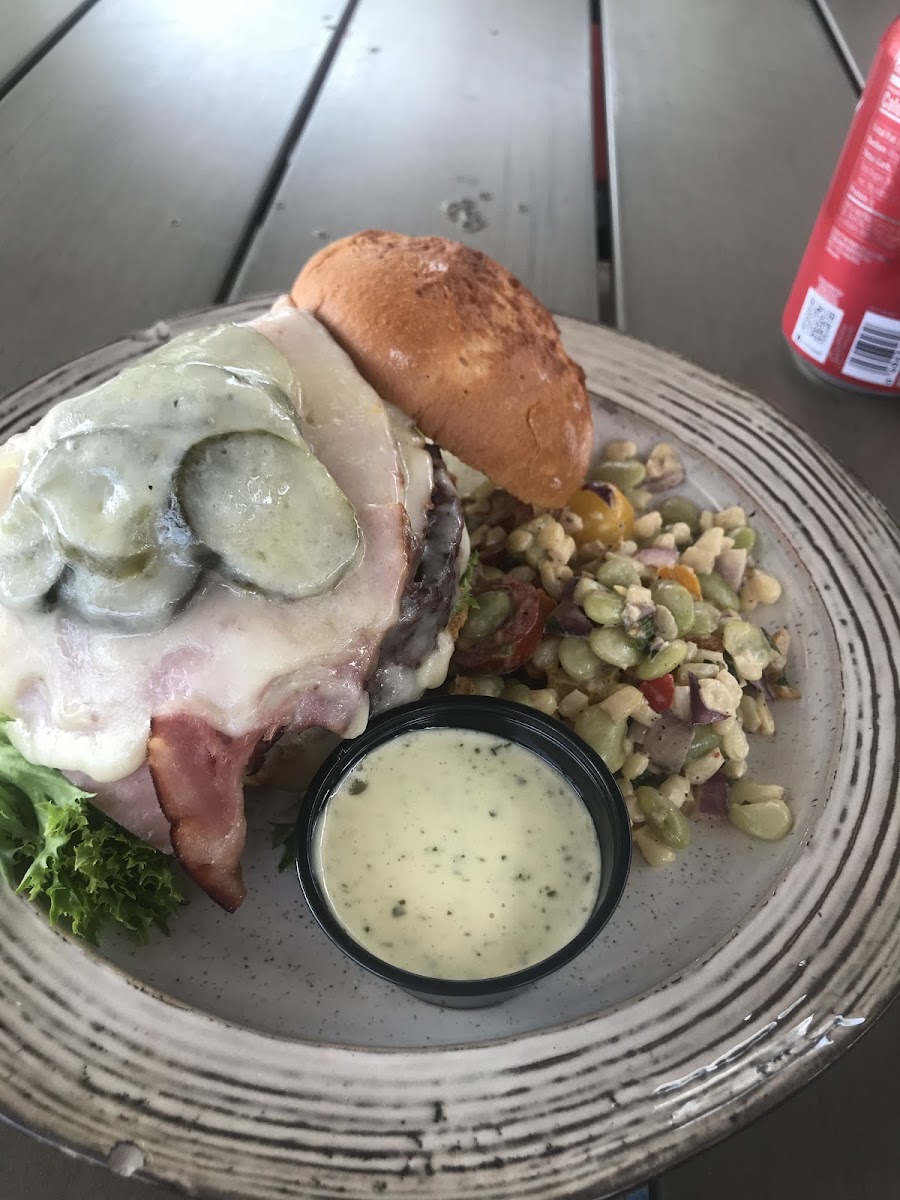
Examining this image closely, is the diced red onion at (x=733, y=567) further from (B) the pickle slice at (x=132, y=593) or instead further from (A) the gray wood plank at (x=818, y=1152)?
(B) the pickle slice at (x=132, y=593)

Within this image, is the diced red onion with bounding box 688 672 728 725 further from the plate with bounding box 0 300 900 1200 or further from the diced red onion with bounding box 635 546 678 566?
the diced red onion with bounding box 635 546 678 566

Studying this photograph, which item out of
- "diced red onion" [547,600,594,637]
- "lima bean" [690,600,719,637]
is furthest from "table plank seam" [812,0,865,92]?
"diced red onion" [547,600,594,637]

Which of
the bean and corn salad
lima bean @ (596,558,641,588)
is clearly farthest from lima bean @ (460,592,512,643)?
lima bean @ (596,558,641,588)

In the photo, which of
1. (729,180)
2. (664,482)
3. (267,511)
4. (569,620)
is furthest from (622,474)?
(729,180)

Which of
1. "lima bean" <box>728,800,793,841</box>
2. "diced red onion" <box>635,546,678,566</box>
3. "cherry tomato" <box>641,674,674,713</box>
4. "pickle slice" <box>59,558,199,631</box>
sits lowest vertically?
"lima bean" <box>728,800,793,841</box>

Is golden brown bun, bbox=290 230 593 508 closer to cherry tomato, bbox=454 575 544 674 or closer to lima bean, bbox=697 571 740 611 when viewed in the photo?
cherry tomato, bbox=454 575 544 674

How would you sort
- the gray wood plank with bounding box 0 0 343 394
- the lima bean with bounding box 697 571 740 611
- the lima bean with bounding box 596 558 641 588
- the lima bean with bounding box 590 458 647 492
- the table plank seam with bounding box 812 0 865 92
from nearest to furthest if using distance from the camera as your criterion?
the lima bean with bounding box 596 558 641 588
the lima bean with bounding box 697 571 740 611
the lima bean with bounding box 590 458 647 492
the gray wood plank with bounding box 0 0 343 394
the table plank seam with bounding box 812 0 865 92

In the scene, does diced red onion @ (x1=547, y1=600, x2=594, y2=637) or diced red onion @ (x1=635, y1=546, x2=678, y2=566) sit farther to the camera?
diced red onion @ (x1=635, y1=546, x2=678, y2=566)

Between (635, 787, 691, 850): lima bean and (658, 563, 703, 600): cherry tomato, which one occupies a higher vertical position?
(658, 563, 703, 600): cherry tomato

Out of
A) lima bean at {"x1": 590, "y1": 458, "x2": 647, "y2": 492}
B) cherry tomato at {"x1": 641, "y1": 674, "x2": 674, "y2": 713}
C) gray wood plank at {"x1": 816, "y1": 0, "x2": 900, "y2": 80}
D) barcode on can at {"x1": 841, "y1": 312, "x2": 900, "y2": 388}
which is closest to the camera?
cherry tomato at {"x1": 641, "y1": 674, "x2": 674, "y2": 713}
